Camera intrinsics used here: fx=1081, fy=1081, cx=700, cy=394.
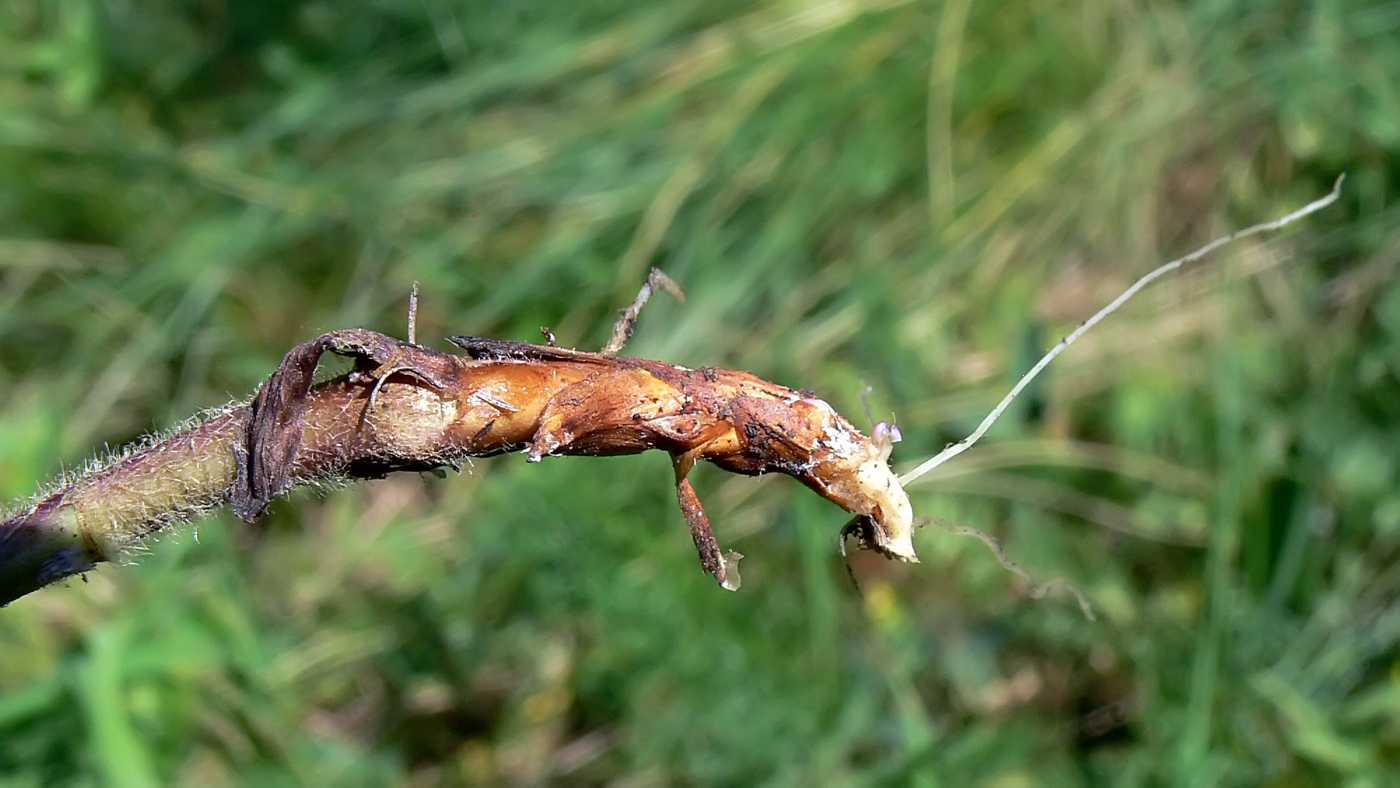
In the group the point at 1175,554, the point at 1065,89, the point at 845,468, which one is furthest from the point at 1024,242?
the point at 845,468

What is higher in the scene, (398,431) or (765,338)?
(765,338)

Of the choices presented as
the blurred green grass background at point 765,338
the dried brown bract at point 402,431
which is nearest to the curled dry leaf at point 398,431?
the dried brown bract at point 402,431

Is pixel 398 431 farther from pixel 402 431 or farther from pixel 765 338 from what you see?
pixel 765 338

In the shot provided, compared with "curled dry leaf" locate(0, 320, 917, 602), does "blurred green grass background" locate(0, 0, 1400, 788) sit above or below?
above

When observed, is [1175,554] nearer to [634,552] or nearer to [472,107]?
[634,552]

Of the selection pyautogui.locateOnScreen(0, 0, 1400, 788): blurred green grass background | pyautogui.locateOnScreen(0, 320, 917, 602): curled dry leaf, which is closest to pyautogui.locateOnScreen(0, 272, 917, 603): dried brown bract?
pyautogui.locateOnScreen(0, 320, 917, 602): curled dry leaf

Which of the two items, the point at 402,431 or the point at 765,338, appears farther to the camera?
the point at 765,338

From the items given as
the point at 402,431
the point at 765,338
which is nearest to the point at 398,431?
the point at 402,431

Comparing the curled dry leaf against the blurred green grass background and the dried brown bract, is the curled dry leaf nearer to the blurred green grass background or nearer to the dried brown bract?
the dried brown bract

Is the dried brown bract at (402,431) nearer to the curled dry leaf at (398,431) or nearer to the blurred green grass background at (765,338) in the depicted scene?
the curled dry leaf at (398,431)
